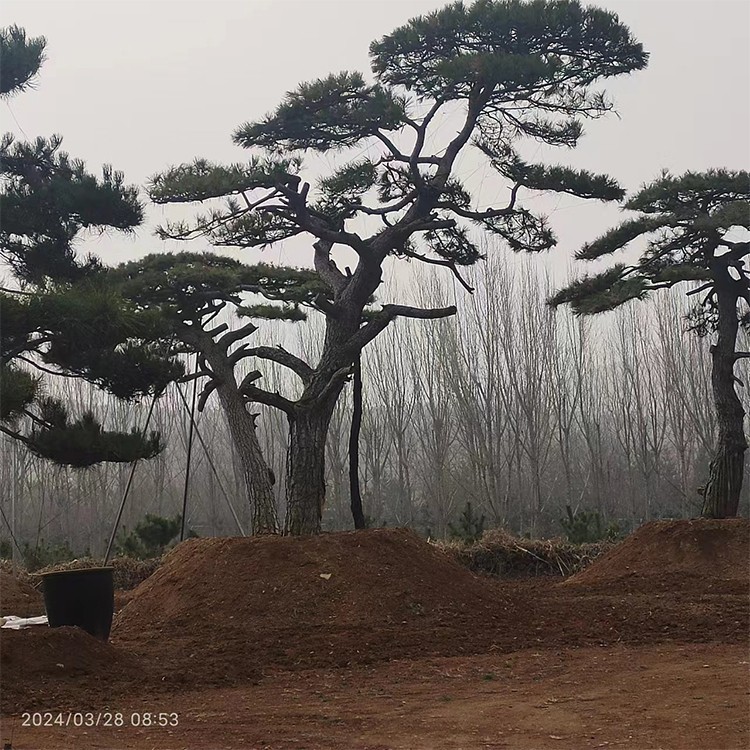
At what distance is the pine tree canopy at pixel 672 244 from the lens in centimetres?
862

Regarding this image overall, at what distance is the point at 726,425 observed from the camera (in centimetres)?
888

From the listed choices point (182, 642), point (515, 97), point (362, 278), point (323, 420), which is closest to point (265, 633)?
point (182, 642)

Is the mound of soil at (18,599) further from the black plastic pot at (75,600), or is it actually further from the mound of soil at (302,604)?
the black plastic pot at (75,600)

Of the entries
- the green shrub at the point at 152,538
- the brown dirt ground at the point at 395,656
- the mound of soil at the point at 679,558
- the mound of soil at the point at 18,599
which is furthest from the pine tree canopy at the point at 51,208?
the green shrub at the point at 152,538

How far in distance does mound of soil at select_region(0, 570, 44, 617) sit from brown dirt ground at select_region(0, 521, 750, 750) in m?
1.08

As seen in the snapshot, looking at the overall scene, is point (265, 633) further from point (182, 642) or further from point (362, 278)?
point (362, 278)

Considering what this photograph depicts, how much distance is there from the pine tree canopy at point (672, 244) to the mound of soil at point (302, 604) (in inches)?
135

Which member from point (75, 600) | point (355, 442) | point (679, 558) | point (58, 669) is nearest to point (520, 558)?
point (679, 558)

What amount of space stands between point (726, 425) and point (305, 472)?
4294mm

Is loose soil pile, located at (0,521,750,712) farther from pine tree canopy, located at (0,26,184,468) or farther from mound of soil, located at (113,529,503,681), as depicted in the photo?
pine tree canopy, located at (0,26,184,468)

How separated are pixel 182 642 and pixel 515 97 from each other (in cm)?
459

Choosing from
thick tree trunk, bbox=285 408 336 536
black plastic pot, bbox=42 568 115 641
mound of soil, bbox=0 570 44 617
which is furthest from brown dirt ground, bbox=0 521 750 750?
mound of soil, bbox=0 570 44 617

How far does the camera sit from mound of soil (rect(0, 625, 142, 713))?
13.6 feet
